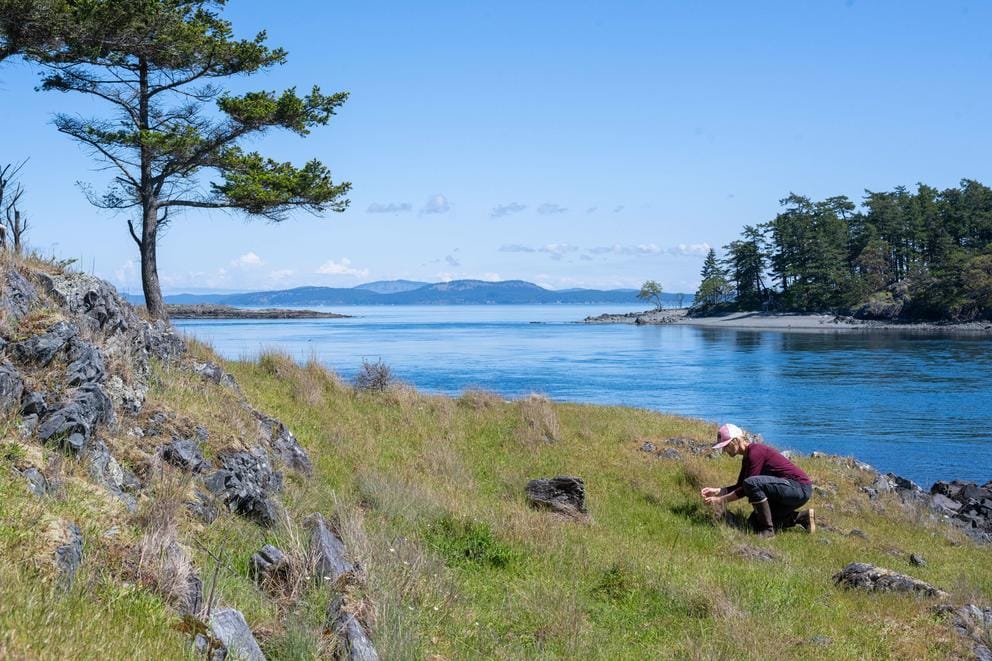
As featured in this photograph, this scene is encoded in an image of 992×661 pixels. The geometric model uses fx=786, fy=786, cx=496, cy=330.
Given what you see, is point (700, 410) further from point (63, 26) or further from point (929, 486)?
point (63, 26)

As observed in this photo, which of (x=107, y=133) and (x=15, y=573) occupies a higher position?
(x=107, y=133)

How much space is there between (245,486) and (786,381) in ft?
132

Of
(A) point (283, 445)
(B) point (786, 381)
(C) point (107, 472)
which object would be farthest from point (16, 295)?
(B) point (786, 381)

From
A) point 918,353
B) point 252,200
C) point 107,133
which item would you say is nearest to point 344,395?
point 252,200

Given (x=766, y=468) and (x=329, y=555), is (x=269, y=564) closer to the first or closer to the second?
(x=329, y=555)

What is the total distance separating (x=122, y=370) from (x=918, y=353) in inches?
2429

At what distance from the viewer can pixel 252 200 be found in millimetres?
20406

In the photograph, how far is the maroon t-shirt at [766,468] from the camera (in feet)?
39.3

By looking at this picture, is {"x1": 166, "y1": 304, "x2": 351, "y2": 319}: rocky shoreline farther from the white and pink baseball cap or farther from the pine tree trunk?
the white and pink baseball cap

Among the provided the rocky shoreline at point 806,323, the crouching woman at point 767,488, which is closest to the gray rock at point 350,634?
the crouching woman at point 767,488

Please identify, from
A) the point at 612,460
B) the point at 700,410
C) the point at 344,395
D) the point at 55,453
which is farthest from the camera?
the point at 700,410

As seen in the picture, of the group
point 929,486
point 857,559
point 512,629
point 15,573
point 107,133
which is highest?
point 107,133

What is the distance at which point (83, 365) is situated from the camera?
25.7 feet

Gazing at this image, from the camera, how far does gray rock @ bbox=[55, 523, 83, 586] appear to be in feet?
14.7
